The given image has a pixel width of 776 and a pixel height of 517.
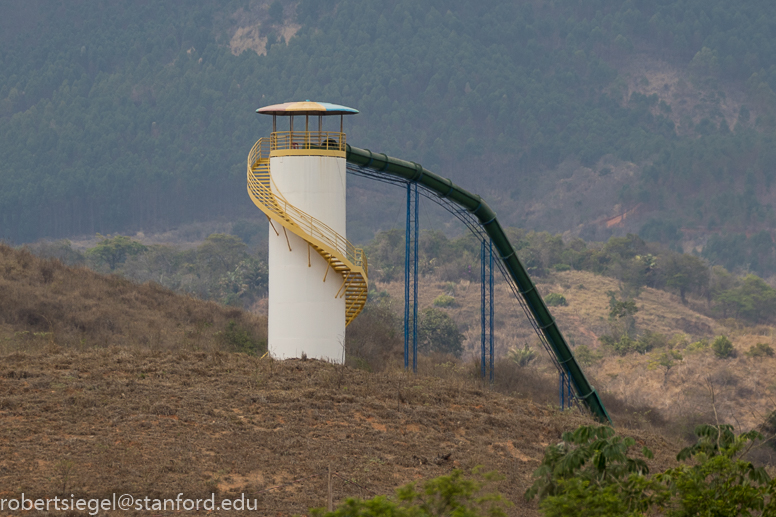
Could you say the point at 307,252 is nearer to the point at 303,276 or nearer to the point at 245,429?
the point at 303,276

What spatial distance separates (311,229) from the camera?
28.1 m

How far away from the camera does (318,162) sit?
28609mm

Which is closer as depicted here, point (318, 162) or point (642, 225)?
point (318, 162)

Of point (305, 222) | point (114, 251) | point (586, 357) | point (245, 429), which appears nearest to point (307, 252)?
point (305, 222)

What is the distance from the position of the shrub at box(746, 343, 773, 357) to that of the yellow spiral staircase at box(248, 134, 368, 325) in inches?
1741

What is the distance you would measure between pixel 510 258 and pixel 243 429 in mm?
18642

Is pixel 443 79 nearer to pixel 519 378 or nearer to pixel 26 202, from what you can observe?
pixel 26 202

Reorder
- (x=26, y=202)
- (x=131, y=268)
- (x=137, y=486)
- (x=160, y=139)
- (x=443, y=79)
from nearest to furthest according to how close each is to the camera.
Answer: (x=137, y=486), (x=131, y=268), (x=26, y=202), (x=160, y=139), (x=443, y=79)

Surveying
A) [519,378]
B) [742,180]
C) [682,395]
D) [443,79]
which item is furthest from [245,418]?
[443,79]

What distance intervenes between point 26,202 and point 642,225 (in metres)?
107

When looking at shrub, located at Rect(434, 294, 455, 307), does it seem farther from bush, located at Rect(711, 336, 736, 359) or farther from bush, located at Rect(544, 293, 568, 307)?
bush, located at Rect(711, 336, 736, 359)

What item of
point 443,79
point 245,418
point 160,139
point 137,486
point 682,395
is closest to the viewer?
point 137,486

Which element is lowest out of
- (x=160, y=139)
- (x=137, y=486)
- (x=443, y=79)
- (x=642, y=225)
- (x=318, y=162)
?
(x=137, y=486)

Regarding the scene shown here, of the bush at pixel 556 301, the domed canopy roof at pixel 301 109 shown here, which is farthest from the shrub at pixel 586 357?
the domed canopy roof at pixel 301 109
